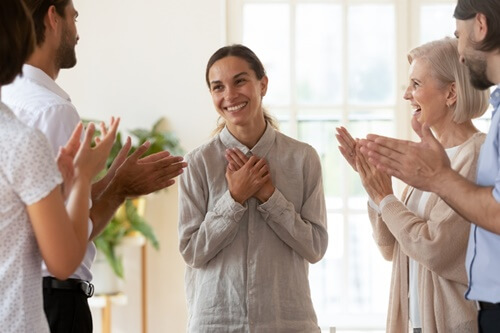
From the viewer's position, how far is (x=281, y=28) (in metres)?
5.79

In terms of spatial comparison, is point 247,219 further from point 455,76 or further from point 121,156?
point 455,76

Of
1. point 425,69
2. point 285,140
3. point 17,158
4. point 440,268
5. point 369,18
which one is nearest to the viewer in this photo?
point 17,158

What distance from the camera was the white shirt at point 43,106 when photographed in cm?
227

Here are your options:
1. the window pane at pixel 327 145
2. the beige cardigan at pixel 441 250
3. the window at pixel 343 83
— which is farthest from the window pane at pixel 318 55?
the beige cardigan at pixel 441 250

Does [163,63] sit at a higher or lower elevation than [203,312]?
higher

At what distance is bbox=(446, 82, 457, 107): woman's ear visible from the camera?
2.88 m

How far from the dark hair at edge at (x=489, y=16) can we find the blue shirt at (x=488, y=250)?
19 cm

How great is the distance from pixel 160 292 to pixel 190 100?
4.56 ft

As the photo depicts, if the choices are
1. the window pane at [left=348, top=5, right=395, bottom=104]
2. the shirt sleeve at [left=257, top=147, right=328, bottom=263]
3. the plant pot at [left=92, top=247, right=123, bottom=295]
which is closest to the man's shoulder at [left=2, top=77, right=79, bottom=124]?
the shirt sleeve at [left=257, top=147, right=328, bottom=263]

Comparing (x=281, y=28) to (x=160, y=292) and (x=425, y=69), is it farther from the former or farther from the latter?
(x=425, y=69)

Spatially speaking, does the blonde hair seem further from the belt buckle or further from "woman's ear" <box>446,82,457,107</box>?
the belt buckle

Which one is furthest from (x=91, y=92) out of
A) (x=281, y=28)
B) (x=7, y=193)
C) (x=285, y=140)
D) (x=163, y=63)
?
(x=7, y=193)

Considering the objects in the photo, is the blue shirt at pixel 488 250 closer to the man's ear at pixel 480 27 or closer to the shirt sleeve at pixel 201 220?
the man's ear at pixel 480 27

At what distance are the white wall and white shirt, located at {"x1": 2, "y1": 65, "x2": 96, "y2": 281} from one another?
3.43 m
